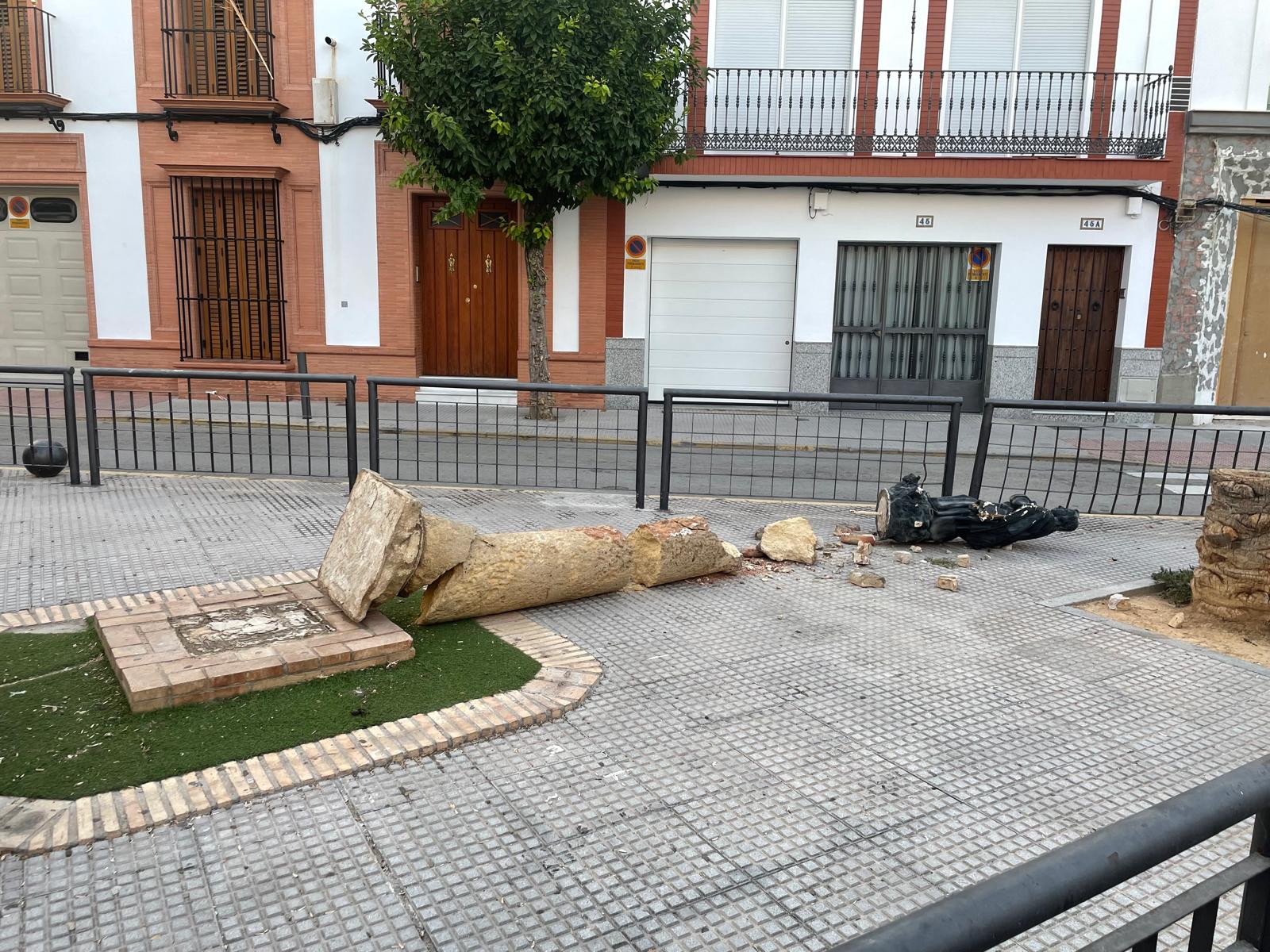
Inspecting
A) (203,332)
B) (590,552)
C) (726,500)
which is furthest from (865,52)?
(590,552)

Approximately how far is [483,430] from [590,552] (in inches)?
156

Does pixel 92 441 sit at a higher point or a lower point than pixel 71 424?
lower

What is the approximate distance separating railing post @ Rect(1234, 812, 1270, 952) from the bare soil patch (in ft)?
12.7

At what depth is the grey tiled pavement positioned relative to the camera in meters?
2.76

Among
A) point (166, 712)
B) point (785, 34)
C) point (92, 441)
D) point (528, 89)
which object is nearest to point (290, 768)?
point (166, 712)

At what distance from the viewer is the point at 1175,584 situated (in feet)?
19.7

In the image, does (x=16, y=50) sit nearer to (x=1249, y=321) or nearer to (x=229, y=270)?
(x=229, y=270)

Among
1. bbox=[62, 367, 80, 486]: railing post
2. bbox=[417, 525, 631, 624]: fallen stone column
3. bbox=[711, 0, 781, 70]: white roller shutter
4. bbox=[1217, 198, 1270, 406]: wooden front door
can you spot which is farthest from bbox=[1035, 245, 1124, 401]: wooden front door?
bbox=[62, 367, 80, 486]: railing post

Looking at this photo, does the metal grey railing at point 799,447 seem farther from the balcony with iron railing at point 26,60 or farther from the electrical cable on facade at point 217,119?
the balcony with iron railing at point 26,60

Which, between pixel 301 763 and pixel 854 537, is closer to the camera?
pixel 301 763

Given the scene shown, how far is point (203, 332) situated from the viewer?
15680 millimetres

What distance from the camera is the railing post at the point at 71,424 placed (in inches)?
304

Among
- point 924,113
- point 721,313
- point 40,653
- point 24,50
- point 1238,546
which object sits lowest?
point 40,653

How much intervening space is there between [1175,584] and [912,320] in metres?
10.6
